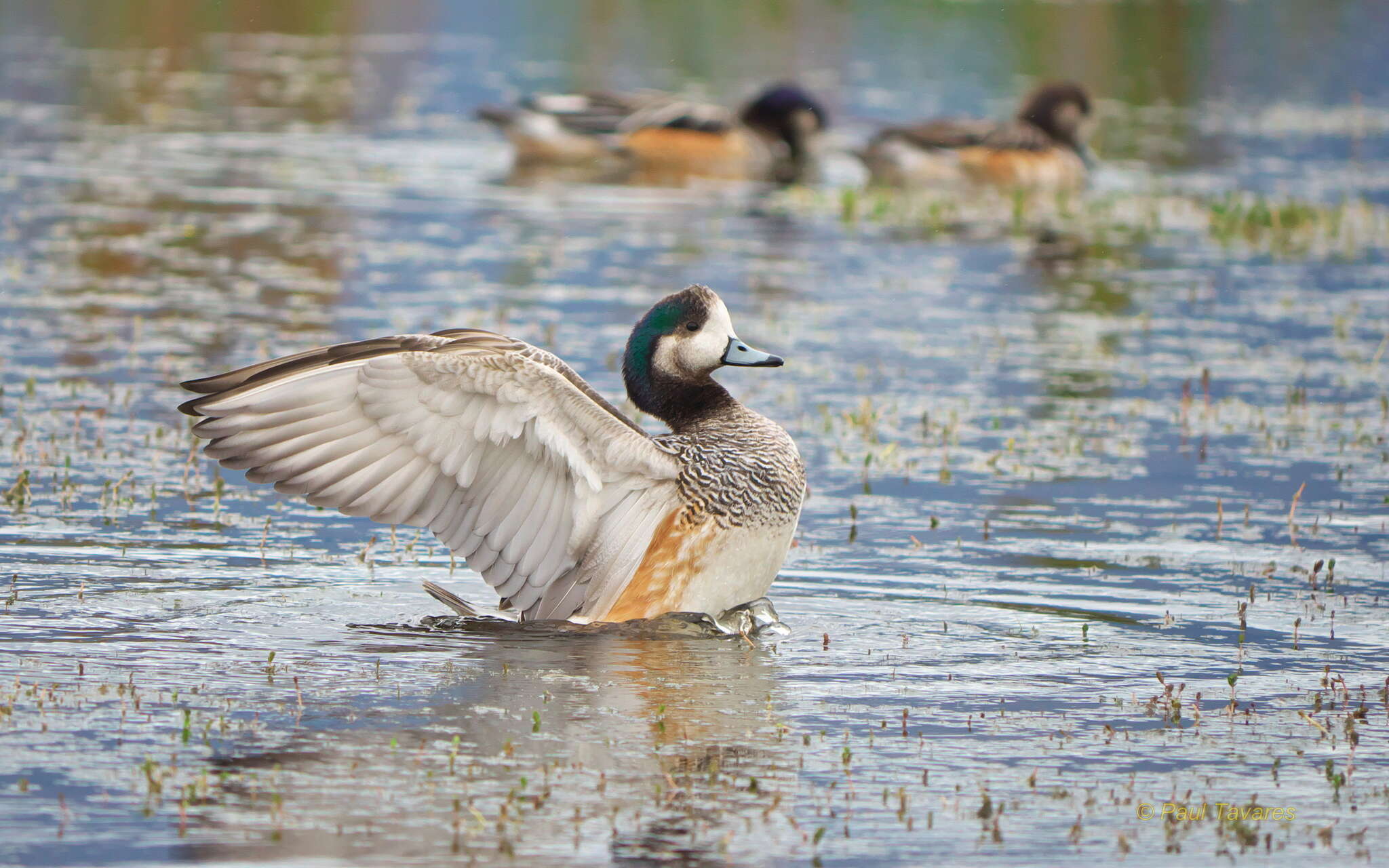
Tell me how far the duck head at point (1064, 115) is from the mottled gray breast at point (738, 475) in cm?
1574

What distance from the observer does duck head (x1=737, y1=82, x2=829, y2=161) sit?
24.2m

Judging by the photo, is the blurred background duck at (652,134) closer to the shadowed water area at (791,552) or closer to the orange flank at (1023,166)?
the shadowed water area at (791,552)

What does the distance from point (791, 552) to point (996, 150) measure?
14498mm

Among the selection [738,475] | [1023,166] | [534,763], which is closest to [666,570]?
[738,475]

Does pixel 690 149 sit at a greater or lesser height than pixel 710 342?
greater

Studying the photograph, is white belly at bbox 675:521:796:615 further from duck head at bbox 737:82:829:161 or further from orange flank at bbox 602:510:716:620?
duck head at bbox 737:82:829:161

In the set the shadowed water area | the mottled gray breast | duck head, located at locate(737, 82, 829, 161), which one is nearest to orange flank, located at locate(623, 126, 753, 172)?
duck head, located at locate(737, 82, 829, 161)

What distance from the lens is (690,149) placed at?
23672mm

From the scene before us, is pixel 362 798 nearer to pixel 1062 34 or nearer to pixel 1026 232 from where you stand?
pixel 1026 232

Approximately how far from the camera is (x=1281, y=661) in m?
7.10

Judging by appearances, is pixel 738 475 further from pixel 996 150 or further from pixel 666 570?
pixel 996 150

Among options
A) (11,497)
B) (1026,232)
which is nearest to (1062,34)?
(1026,232)

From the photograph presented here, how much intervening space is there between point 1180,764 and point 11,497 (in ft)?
17.4

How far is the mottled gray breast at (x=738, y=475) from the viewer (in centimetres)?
730
